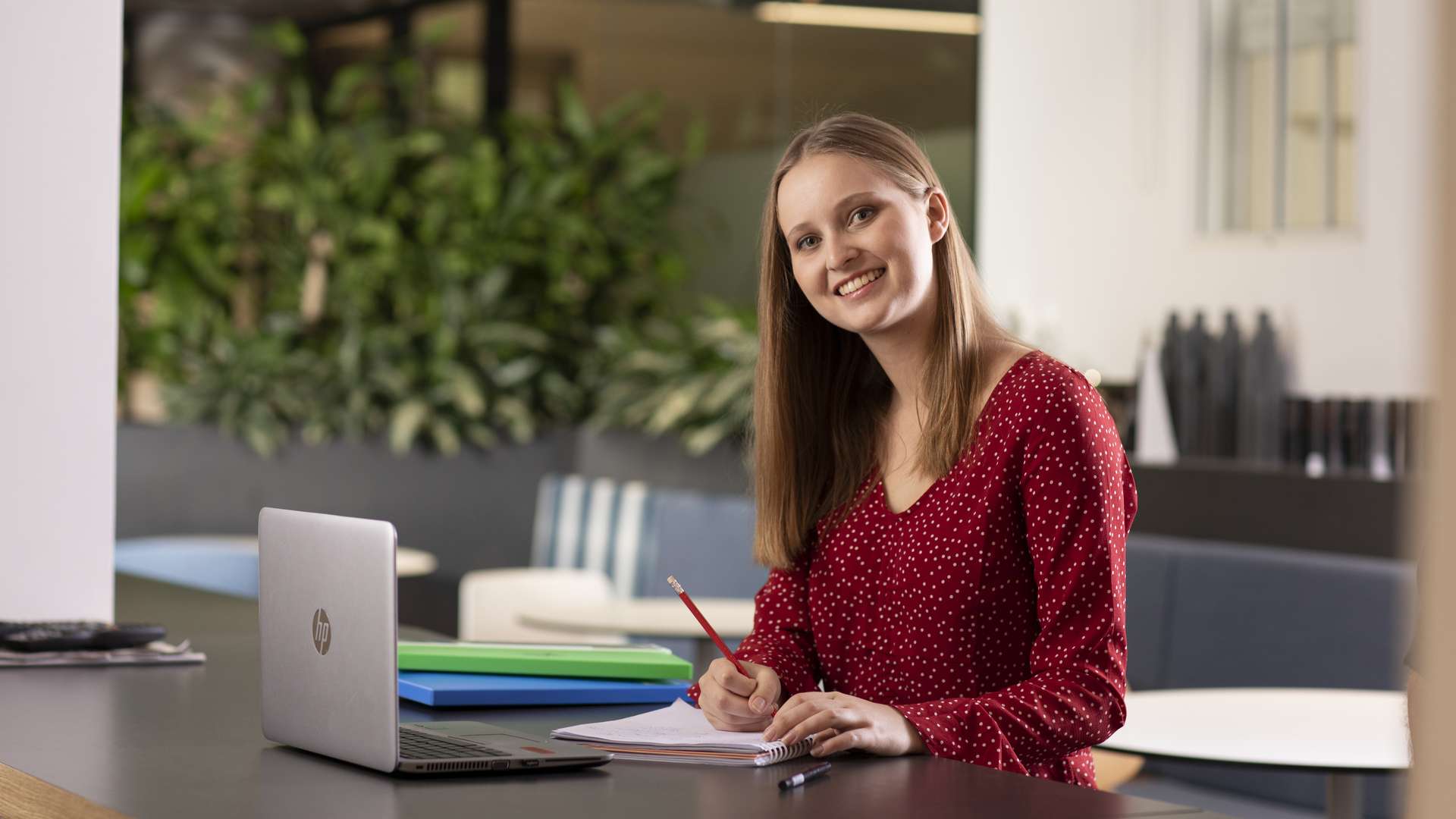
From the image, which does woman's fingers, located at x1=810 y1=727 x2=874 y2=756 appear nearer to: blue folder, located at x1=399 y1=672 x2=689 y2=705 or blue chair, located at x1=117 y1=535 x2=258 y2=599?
blue folder, located at x1=399 y1=672 x2=689 y2=705

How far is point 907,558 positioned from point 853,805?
0.52m

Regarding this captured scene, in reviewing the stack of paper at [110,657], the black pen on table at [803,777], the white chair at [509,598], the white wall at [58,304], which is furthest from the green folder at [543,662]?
the white chair at [509,598]

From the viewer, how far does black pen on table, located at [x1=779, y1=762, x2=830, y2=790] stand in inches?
51.2

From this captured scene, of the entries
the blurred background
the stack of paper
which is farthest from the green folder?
the blurred background

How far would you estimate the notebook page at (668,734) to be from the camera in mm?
1449

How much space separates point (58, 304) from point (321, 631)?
114cm

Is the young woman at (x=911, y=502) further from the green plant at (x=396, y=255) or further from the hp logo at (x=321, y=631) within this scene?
the green plant at (x=396, y=255)

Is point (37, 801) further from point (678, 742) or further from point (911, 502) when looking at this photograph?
point (911, 502)

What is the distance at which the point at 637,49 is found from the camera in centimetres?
773

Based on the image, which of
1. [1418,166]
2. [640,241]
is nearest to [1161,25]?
[640,241]

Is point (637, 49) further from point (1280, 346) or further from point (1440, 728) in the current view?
point (1440, 728)

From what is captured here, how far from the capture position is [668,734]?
152 centimetres

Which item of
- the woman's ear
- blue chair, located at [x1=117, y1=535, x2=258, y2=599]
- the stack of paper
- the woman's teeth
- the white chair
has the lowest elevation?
the white chair

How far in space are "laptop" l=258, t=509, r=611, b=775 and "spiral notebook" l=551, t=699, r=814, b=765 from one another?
0.12ft
